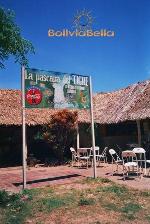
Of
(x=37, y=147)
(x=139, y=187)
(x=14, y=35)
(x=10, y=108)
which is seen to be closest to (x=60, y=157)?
(x=37, y=147)

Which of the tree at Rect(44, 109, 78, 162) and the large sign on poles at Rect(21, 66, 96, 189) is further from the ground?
the large sign on poles at Rect(21, 66, 96, 189)

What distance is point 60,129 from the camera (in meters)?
18.1

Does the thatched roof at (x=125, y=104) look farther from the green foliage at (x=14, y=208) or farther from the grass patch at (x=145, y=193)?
the green foliage at (x=14, y=208)

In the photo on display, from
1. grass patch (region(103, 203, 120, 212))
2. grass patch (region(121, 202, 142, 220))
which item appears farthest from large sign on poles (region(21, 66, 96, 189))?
grass patch (region(121, 202, 142, 220))

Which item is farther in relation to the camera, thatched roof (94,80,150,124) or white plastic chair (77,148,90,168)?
A: thatched roof (94,80,150,124)

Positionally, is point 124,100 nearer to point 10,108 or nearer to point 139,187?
point 10,108

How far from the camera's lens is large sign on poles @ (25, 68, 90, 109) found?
10.7 m

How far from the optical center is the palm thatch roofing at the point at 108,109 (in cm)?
1756

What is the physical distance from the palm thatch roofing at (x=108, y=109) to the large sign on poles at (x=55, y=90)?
526 centimetres

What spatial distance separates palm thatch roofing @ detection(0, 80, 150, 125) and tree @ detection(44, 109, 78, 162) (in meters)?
0.76

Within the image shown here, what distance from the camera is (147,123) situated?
18672mm

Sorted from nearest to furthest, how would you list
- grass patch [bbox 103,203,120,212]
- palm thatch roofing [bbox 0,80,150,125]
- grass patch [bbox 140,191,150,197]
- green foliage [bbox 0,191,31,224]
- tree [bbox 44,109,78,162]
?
green foliage [bbox 0,191,31,224], grass patch [bbox 103,203,120,212], grass patch [bbox 140,191,150,197], palm thatch roofing [bbox 0,80,150,125], tree [bbox 44,109,78,162]

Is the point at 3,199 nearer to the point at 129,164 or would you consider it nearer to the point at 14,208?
the point at 14,208

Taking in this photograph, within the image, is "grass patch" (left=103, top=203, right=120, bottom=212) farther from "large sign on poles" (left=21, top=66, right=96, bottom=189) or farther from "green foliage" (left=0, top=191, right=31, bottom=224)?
"large sign on poles" (left=21, top=66, right=96, bottom=189)
